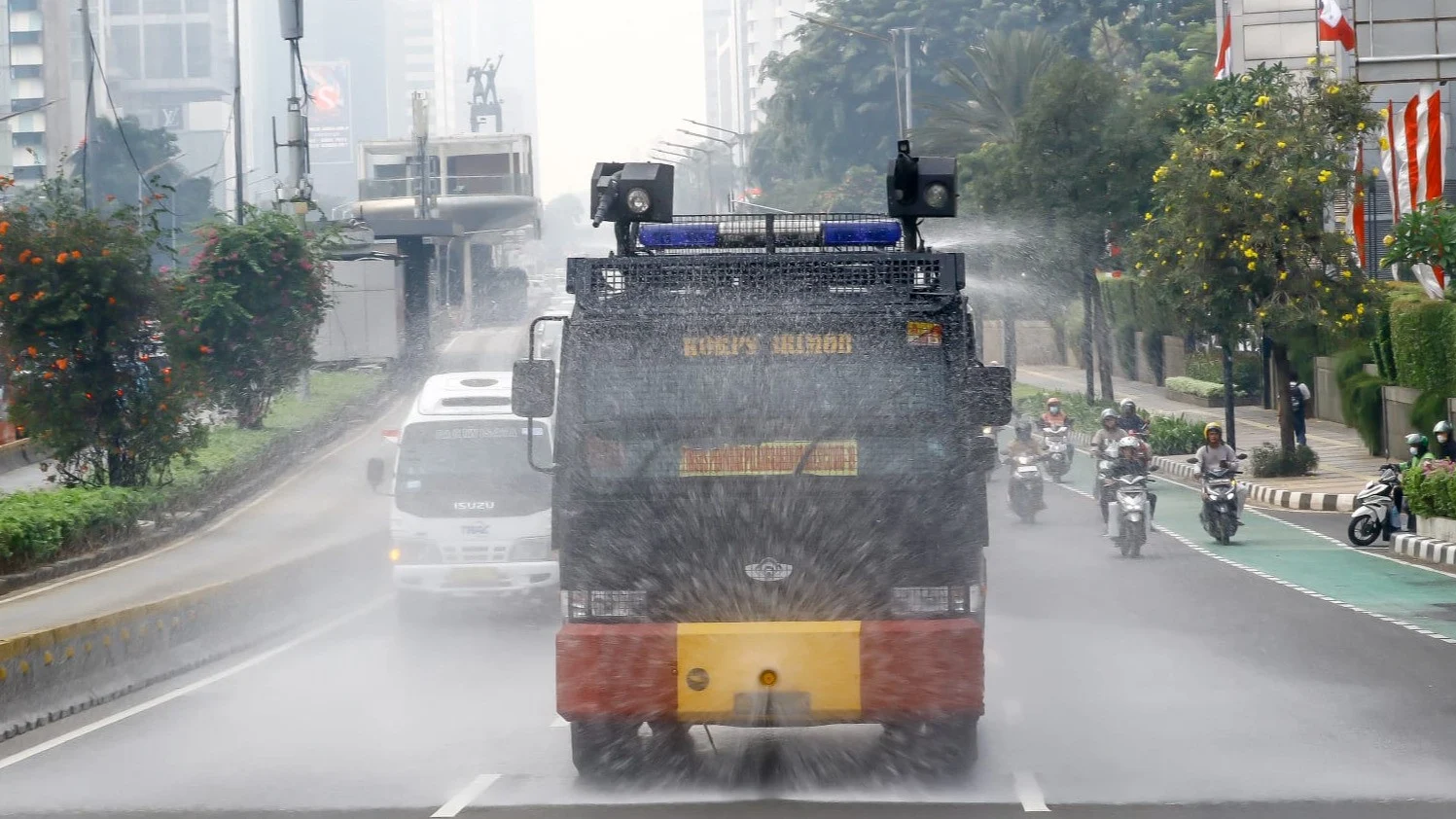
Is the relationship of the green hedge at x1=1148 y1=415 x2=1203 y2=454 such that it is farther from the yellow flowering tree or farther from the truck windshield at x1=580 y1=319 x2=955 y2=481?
the truck windshield at x1=580 y1=319 x2=955 y2=481

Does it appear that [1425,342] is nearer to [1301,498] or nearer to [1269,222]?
[1269,222]

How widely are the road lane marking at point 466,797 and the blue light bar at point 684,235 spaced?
3.03m

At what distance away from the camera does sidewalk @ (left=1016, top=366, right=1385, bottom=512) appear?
2767 centimetres

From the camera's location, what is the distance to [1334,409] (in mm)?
39906

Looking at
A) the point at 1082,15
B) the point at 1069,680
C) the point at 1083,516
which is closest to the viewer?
the point at 1069,680

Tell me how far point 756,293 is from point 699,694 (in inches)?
80.5

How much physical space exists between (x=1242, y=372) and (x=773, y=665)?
39.0m

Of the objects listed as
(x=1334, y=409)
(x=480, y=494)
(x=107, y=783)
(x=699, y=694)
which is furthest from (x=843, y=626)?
(x=1334, y=409)

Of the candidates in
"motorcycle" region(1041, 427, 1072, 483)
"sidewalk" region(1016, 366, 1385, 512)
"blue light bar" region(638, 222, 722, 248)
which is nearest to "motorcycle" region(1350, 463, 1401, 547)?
"sidewalk" region(1016, 366, 1385, 512)

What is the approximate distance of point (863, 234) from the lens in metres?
10.2

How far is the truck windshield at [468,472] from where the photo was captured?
1736 centimetres

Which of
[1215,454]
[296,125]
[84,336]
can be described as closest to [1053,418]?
[1215,454]

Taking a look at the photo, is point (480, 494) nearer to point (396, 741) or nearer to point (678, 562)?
point (396, 741)

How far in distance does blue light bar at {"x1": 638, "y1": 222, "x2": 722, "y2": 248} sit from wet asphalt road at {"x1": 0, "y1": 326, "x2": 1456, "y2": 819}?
2847 millimetres
